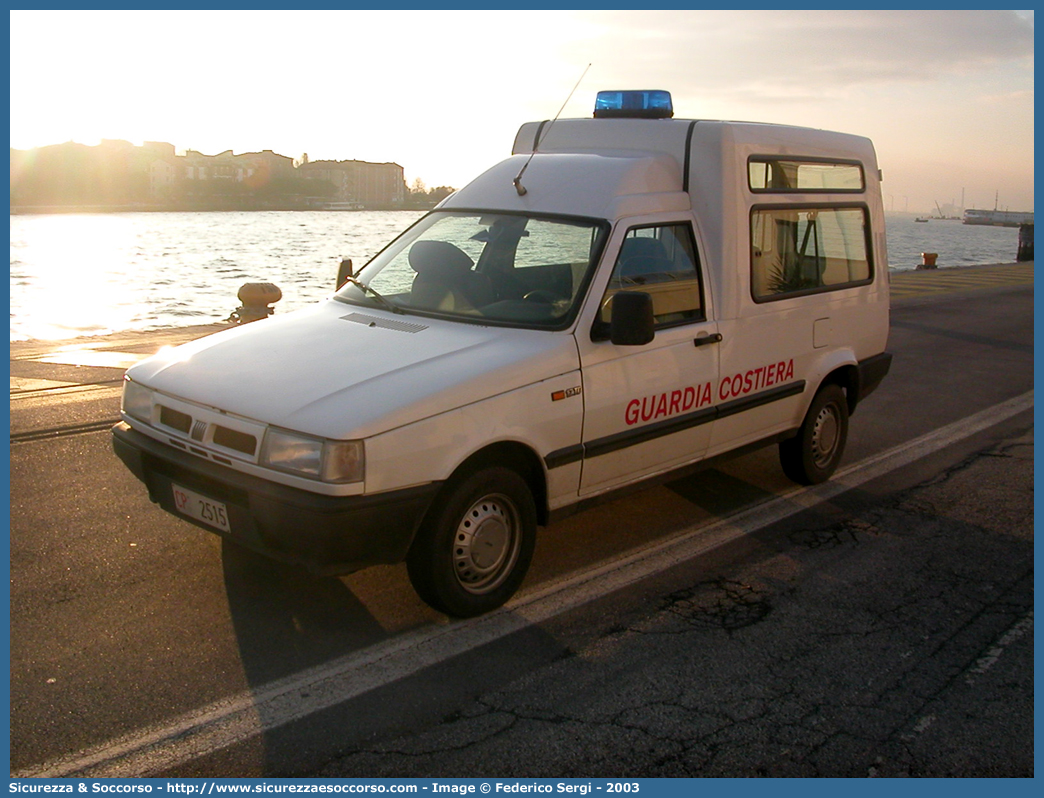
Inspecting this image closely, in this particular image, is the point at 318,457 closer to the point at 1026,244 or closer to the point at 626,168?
the point at 626,168

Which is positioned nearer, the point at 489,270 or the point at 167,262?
the point at 489,270

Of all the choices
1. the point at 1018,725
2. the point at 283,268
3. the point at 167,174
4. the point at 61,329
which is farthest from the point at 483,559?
the point at 167,174

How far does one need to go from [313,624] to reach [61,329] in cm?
2232

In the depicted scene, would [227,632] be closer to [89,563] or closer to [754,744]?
[89,563]

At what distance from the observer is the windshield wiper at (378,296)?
5262mm

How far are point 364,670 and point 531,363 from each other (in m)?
1.56

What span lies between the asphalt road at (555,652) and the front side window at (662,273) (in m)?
1.35

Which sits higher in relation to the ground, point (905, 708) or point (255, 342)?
point (255, 342)

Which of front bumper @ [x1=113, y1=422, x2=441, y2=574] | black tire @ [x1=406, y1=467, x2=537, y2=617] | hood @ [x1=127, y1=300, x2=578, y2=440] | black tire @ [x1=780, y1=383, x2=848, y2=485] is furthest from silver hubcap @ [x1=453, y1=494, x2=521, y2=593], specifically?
black tire @ [x1=780, y1=383, x2=848, y2=485]

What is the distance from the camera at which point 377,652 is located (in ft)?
13.5

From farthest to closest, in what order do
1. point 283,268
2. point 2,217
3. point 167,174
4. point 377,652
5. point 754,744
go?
point 167,174 < point 283,268 < point 2,217 < point 377,652 < point 754,744

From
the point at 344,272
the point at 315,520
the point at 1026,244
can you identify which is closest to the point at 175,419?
the point at 315,520

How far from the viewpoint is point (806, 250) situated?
644cm

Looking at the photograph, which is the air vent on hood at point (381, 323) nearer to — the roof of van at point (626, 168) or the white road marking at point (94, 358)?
the roof of van at point (626, 168)
